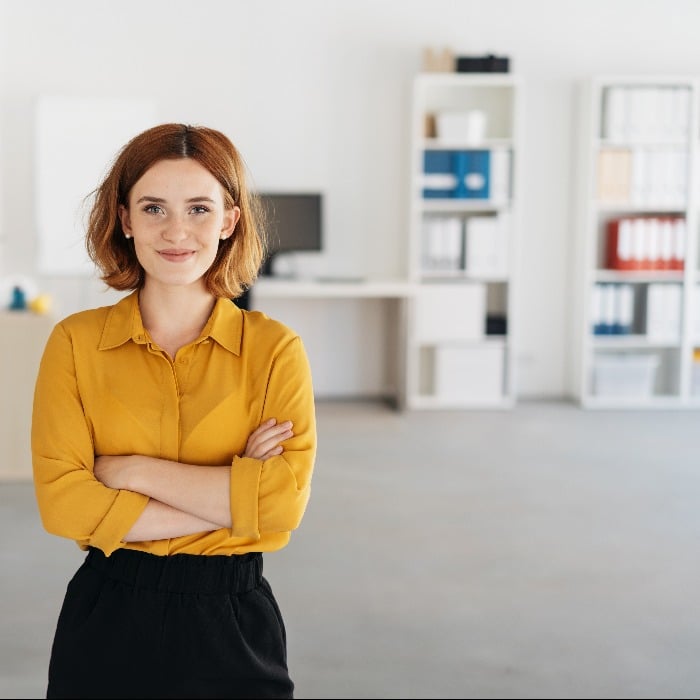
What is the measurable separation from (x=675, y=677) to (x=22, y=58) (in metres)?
5.19

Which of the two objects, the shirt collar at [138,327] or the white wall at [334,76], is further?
the white wall at [334,76]

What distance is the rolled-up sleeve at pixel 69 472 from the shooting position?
135cm

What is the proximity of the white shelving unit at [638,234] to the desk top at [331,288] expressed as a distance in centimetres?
124

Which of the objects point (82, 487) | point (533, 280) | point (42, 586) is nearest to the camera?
point (82, 487)

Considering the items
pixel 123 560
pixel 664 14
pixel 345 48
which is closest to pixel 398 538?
pixel 123 560

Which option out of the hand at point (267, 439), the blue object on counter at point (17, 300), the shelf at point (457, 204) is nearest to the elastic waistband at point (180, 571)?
the hand at point (267, 439)

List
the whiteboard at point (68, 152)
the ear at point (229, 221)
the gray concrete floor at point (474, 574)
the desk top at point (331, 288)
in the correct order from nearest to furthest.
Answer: the ear at point (229, 221) → the gray concrete floor at point (474, 574) → the desk top at point (331, 288) → the whiteboard at point (68, 152)

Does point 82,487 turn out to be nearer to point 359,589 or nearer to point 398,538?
point 359,589

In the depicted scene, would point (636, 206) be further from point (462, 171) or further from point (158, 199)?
point (158, 199)

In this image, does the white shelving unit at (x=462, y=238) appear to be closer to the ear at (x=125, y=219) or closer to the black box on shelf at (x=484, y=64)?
the black box on shelf at (x=484, y=64)

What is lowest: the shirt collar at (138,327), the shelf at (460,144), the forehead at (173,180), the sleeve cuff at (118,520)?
the sleeve cuff at (118,520)

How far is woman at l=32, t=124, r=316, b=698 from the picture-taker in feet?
4.34

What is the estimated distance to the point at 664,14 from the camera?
20.7 ft

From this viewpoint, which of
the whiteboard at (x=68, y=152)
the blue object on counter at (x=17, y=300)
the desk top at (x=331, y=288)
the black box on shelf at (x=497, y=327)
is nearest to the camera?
the blue object on counter at (x=17, y=300)
